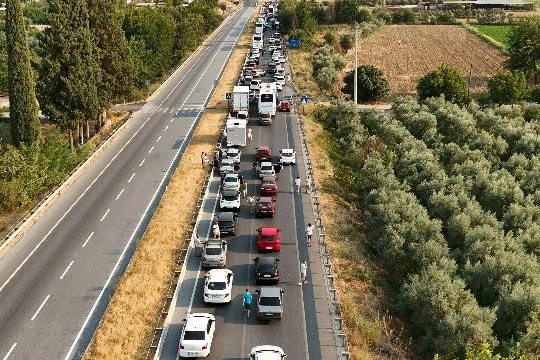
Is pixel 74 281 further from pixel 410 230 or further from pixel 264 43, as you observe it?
pixel 264 43

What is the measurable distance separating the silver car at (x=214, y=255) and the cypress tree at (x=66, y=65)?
28396 mm

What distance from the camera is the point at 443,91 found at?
7631cm

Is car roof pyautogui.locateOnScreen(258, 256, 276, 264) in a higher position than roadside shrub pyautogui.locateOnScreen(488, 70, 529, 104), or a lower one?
lower

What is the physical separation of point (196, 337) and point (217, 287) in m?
4.88

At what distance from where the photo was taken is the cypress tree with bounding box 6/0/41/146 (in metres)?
51.7

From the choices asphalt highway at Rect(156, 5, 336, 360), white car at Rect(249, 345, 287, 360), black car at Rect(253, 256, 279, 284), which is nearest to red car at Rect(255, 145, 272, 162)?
asphalt highway at Rect(156, 5, 336, 360)

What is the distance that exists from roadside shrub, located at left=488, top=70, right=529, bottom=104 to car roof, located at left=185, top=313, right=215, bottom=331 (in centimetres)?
6017

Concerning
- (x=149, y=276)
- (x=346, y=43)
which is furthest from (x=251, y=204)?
(x=346, y=43)

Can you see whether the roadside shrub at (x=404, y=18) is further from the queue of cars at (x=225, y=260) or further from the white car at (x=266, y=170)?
the white car at (x=266, y=170)

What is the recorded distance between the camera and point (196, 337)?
92.7 ft

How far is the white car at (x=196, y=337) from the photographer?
27.9m

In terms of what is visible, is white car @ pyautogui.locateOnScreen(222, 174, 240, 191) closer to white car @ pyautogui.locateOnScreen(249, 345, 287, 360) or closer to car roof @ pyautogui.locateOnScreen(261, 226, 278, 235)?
car roof @ pyautogui.locateOnScreen(261, 226, 278, 235)

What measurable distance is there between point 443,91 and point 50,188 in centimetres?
5017

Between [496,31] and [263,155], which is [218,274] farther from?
[496,31]
